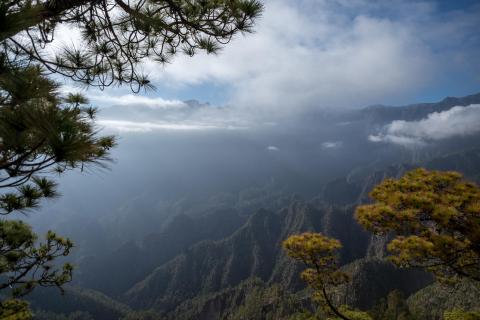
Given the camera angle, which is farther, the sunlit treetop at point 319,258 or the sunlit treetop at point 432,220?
the sunlit treetop at point 319,258

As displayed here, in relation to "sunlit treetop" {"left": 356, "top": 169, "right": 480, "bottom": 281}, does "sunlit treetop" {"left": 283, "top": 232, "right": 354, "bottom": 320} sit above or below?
below

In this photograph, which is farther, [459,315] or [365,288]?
[365,288]

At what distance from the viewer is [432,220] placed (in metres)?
6.45

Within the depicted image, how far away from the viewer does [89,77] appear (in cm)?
547

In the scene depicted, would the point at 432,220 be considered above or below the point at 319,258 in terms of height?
above

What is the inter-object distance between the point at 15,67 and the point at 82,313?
725ft

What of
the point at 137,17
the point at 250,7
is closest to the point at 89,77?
the point at 137,17

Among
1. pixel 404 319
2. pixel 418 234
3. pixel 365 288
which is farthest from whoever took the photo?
pixel 365 288

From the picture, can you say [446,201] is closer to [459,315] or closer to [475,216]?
[475,216]

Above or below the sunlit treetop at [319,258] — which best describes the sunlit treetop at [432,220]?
above

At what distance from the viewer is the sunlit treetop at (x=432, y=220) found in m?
6.07

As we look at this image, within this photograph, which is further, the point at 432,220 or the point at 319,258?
the point at 319,258

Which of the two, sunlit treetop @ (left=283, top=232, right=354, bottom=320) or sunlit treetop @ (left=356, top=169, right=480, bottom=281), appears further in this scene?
sunlit treetop @ (left=283, top=232, right=354, bottom=320)

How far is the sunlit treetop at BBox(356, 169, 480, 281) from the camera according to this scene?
607cm
